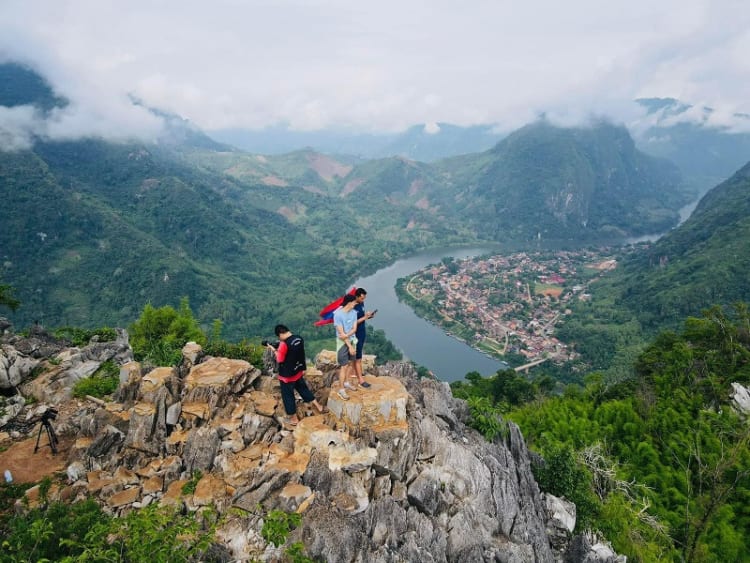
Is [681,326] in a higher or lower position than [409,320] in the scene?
higher

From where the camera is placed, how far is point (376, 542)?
24.2ft

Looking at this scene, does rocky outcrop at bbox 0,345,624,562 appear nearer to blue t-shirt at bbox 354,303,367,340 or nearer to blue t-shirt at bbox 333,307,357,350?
blue t-shirt at bbox 354,303,367,340

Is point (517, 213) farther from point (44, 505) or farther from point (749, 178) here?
point (44, 505)

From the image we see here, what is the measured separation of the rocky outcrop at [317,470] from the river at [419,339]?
49.0 metres

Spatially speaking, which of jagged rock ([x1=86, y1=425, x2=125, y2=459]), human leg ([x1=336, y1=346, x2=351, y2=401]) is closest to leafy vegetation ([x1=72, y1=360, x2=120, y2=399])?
jagged rock ([x1=86, y1=425, x2=125, y2=459])

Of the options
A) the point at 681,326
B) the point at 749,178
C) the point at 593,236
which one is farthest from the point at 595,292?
the point at 593,236

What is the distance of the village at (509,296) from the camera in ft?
226

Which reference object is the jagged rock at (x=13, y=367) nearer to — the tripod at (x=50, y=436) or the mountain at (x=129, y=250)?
the tripod at (x=50, y=436)

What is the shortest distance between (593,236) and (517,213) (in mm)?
33918

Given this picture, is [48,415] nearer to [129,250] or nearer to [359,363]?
[359,363]

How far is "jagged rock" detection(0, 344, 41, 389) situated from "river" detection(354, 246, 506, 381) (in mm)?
49612

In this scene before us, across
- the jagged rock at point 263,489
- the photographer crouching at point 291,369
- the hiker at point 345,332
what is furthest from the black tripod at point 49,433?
the hiker at point 345,332

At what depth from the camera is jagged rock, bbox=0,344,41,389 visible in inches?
476

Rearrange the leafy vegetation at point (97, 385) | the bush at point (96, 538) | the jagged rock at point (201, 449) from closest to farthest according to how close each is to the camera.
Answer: the bush at point (96, 538)
the jagged rock at point (201, 449)
the leafy vegetation at point (97, 385)
